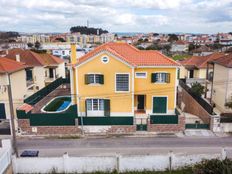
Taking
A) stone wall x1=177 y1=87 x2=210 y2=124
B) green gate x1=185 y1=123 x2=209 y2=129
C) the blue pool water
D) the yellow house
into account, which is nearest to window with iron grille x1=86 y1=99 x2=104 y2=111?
the yellow house

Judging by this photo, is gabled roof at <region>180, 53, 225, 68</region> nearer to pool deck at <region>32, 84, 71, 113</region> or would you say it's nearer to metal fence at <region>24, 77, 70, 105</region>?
pool deck at <region>32, 84, 71, 113</region>

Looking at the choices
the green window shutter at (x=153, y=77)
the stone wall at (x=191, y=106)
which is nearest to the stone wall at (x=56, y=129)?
the green window shutter at (x=153, y=77)

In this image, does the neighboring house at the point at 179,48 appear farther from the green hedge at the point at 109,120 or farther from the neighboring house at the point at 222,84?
the green hedge at the point at 109,120

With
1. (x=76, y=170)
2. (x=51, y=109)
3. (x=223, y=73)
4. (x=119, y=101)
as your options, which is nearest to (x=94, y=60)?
(x=119, y=101)

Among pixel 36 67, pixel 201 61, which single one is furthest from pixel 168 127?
pixel 201 61

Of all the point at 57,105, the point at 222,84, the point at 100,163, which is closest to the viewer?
the point at 100,163

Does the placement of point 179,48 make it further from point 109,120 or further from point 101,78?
point 109,120
